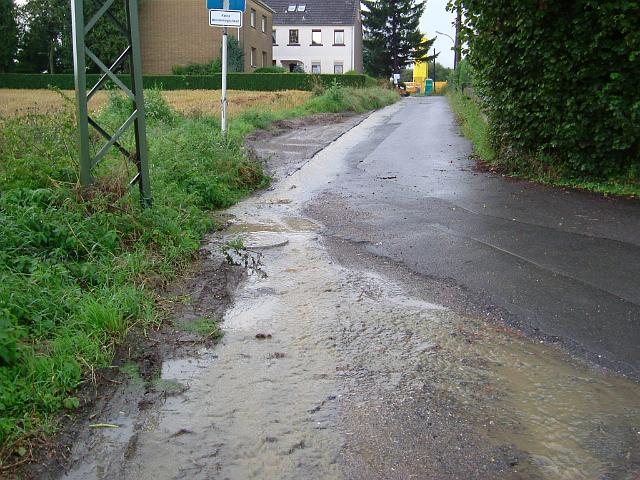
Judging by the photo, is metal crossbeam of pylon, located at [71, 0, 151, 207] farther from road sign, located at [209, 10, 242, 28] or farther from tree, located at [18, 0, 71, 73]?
tree, located at [18, 0, 71, 73]

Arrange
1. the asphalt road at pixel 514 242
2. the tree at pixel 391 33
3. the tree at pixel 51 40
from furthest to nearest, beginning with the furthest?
1. the tree at pixel 391 33
2. the tree at pixel 51 40
3. the asphalt road at pixel 514 242

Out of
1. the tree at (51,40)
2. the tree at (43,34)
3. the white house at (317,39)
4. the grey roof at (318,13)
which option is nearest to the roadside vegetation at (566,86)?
the tree at (51,40)

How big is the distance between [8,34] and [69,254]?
5102cm

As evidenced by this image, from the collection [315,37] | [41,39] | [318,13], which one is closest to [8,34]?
[41,39]

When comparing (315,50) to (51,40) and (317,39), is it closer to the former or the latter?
(317,39)

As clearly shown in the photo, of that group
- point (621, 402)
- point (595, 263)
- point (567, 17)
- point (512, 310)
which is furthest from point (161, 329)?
point (567, 17)

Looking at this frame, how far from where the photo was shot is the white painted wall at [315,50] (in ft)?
210

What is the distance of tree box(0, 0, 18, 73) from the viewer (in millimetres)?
47906

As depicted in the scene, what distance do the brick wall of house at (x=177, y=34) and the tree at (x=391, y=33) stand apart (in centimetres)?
2931

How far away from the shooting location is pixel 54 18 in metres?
49.6

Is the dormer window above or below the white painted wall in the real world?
above

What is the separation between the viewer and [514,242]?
725 cm

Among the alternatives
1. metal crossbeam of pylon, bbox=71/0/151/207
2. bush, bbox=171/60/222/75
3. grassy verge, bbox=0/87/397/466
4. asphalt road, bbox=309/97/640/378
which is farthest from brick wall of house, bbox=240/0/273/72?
metal crossbeam of pylon, bbox=71/0/151/207

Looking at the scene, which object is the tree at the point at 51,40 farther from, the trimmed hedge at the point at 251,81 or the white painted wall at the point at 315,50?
the white painted wall at the point at 315,50
